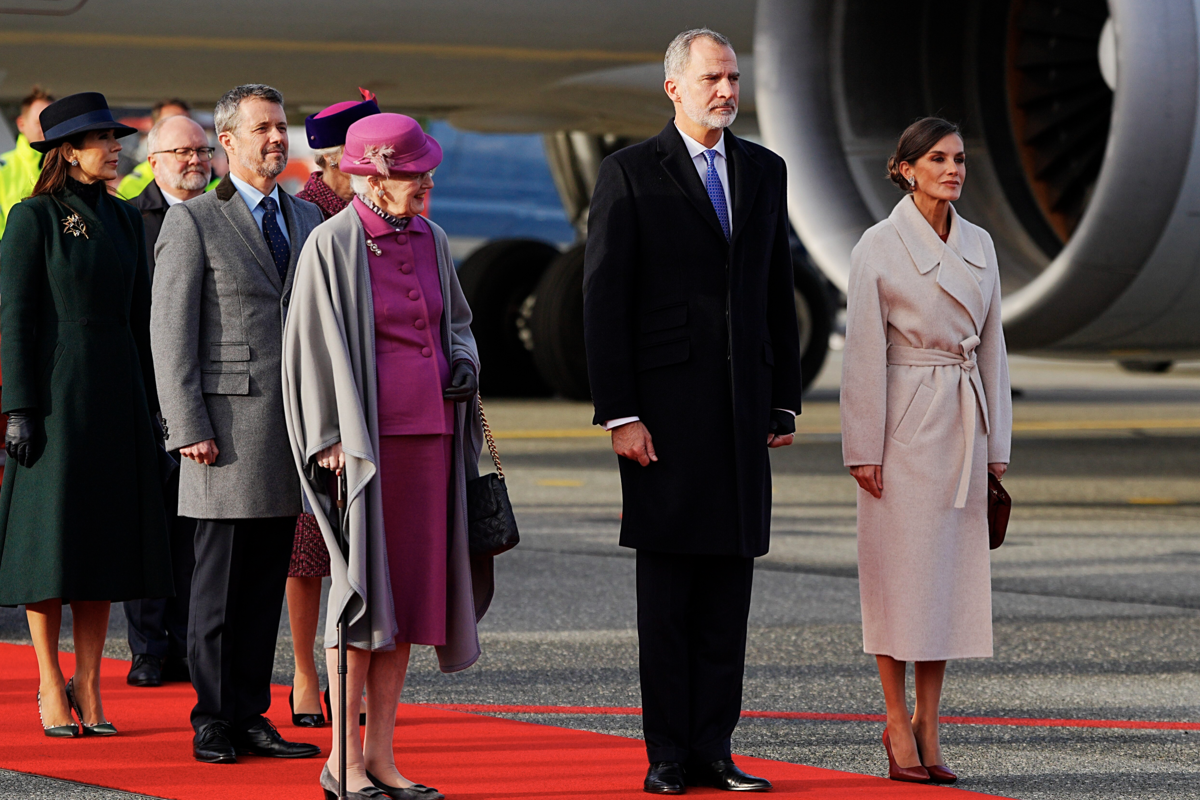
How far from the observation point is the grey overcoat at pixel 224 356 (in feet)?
12.0

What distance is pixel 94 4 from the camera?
8070 millimetres

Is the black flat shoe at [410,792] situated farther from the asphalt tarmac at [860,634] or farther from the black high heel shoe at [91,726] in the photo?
the black high heel shoe at [91,726]

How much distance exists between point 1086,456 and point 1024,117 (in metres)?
2.69

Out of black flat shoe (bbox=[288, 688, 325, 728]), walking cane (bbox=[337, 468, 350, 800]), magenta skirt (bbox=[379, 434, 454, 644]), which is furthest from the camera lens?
black flat shoe (bbox=[288, 688, 325, 728])

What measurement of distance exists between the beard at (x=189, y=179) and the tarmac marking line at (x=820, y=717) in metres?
1.43

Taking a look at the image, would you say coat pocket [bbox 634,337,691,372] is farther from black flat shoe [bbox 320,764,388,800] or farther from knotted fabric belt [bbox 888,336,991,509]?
black flat shoe [bbox 320,764,388,800]

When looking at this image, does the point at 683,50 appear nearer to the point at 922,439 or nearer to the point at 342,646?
the point at 922,439

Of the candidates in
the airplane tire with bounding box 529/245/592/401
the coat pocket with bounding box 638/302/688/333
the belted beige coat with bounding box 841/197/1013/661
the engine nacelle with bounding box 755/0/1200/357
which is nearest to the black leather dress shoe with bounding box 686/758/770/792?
the belted beige coat with bounding box 841/197/1013/661

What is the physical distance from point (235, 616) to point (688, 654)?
99 cm

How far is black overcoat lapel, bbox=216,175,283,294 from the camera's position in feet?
12.3

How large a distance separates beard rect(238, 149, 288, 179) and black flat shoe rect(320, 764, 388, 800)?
1.28m

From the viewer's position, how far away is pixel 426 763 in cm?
365

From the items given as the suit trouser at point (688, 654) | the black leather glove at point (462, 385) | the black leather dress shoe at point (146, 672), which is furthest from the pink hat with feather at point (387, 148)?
the black leather dress shoe at point (146, 672)

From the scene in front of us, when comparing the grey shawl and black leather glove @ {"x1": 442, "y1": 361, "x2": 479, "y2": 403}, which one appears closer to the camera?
the grey shawl
